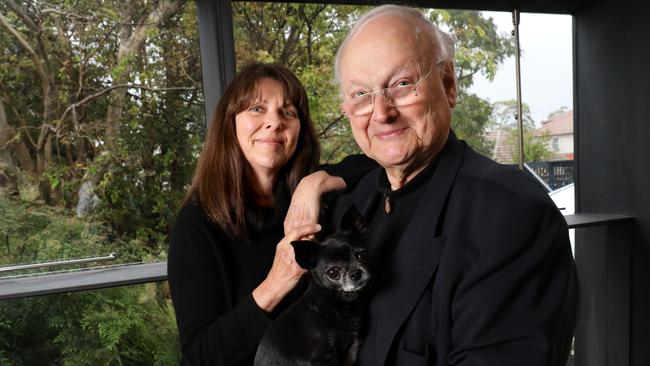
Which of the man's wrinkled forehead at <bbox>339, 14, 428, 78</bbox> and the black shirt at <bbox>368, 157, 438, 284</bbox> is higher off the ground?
the man's wrinkled forehead at <bbox>339, 14, 428, 78</bbox>

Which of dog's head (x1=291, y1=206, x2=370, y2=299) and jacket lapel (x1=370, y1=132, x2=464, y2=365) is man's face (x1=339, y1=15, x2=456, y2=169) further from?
dog's head (x1=291, y1=206, x2=370, y2=299)

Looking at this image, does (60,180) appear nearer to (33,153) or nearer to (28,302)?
(33,153)

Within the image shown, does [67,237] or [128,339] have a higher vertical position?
[67,237]

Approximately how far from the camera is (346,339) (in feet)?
3.25

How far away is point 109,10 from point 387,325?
2399 millimetres

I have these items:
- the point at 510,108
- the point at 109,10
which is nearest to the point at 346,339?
the point at 109,10

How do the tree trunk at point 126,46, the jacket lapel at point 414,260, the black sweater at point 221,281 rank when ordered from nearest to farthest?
the jacket lapel at point 414,260, the black sweater at point 221,281, the tree trunk at point 126,46

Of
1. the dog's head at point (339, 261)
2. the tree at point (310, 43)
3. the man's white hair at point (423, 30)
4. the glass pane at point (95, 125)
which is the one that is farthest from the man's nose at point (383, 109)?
the glass pane at point (95, 125)

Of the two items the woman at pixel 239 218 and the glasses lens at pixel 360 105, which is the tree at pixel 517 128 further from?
the glasses lens at pixel 360 105

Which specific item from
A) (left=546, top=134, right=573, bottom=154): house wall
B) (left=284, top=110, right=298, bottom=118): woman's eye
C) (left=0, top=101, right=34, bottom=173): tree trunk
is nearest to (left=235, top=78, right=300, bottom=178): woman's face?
(left=284, top=110, right=298, bottom=118): woman's eye

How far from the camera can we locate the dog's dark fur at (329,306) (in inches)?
37.0

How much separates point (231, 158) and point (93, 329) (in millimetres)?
1618

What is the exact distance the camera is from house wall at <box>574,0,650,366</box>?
335 centimetres

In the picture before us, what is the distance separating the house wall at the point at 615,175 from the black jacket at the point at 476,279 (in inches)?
119
